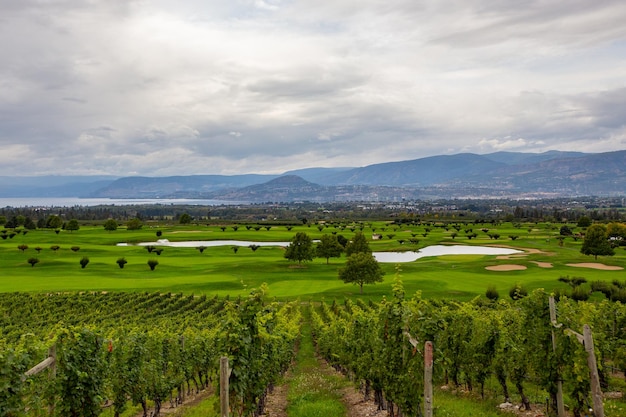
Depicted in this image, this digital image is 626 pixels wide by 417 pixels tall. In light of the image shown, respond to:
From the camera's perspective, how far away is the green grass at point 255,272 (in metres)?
61.7

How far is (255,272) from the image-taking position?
78.5 metres

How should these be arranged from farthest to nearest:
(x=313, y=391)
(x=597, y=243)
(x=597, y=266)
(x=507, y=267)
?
1. (x=597, y=243)
2. (x=507, y=267)
3. (x=597, y=266)
4. (x=313, y=391)

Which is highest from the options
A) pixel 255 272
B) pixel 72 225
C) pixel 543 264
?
pixel 72 225

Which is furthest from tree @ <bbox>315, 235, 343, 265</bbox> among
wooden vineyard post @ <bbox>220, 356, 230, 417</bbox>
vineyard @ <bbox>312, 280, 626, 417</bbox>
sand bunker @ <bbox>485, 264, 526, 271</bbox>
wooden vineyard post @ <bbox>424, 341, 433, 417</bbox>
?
wooden vineyard post @ <bbox>220, 356, 230, 417</bbox>

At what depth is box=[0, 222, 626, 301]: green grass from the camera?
61.7 meters

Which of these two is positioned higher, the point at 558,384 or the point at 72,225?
the point at 72,225

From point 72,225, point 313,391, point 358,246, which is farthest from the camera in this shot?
point 72,225

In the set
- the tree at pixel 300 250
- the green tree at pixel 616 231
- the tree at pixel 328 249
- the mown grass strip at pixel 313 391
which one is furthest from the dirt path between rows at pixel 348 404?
the green tree at pixel 616 231

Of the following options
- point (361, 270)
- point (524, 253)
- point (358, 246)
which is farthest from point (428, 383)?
point (524, 253)

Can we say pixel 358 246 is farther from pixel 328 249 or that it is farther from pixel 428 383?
pixel 428 383

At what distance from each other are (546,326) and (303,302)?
43.6m

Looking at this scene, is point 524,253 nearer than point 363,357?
No

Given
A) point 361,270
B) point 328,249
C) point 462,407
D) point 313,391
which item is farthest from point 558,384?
point 328,249

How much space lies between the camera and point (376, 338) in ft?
56.8
